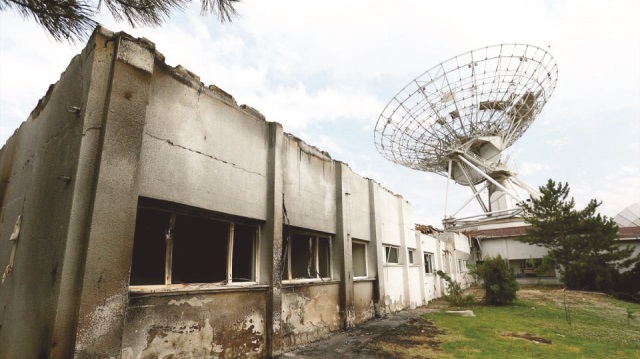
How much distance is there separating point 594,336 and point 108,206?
1037cm

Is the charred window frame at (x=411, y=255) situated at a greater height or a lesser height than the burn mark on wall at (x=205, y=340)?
greater

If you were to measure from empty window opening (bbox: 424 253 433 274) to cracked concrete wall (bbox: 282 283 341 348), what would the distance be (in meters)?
8.84

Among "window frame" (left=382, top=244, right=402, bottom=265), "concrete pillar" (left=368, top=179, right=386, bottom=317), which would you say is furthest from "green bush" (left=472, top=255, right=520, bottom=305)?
"concrete pillar" (left=368, top=179, right=386, bottom=317)

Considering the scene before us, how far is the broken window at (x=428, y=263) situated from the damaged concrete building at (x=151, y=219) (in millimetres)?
8686

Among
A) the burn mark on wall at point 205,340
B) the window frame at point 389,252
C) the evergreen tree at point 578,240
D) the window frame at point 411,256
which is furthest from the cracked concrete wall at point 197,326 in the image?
the evergreen tree at point 578,240

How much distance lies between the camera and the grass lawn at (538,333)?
6261 mm

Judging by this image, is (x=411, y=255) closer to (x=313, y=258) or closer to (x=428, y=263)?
(x=428, y=263)

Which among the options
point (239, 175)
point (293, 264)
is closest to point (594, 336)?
point (293, 264)

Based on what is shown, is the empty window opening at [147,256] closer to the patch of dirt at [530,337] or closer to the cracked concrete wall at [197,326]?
the cracked concrete wall at [197,326]

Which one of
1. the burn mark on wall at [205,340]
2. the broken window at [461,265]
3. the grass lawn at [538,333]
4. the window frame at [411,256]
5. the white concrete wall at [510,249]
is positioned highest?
the white concrete wall at [510,249]

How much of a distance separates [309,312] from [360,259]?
3613 millimetres

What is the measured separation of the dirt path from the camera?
609 cm

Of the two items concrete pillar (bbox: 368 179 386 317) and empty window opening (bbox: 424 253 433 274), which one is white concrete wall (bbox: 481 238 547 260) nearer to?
empty window opening (bbox: 424 253 433 274)

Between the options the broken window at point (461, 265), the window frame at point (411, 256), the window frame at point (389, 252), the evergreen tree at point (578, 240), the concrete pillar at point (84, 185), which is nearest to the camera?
the concrete pillar at point (84, 185)
